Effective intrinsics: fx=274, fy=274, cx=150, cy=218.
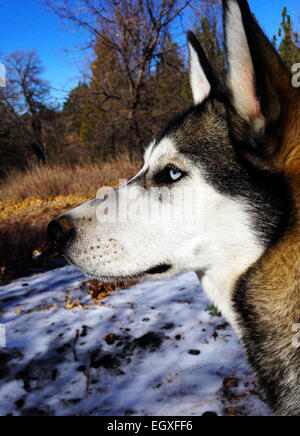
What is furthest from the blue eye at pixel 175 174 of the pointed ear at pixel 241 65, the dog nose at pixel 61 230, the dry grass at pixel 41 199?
the dry grass at pixel 41 199

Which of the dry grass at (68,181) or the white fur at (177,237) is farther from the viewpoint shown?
the dry grass at (68,181)

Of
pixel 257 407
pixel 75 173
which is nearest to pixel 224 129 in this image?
pixel 257 407

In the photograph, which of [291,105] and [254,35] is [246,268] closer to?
[291,105]

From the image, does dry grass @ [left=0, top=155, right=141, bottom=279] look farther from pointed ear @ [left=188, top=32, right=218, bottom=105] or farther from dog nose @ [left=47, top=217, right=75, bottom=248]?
pointed ear @ [left=188, top=32, right=218, bottom=105]

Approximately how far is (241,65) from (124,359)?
7.91 feet

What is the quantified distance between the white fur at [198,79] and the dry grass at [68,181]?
9.00 m

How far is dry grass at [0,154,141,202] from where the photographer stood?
1149 centimetres

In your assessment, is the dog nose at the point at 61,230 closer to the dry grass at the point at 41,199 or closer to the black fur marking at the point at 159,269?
the black fur marking at the point at 159,269

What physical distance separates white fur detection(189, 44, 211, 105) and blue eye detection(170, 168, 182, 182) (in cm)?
71

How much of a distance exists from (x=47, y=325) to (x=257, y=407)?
87.2 inches

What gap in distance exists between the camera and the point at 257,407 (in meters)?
1.94

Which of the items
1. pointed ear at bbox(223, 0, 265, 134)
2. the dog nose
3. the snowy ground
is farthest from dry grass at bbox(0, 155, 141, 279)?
pointed ear at bbox(223, 0, 265, 134)

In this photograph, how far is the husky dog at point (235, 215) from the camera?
1315 millimetres

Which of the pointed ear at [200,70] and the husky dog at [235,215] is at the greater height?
the pointed ear at [200,70]
